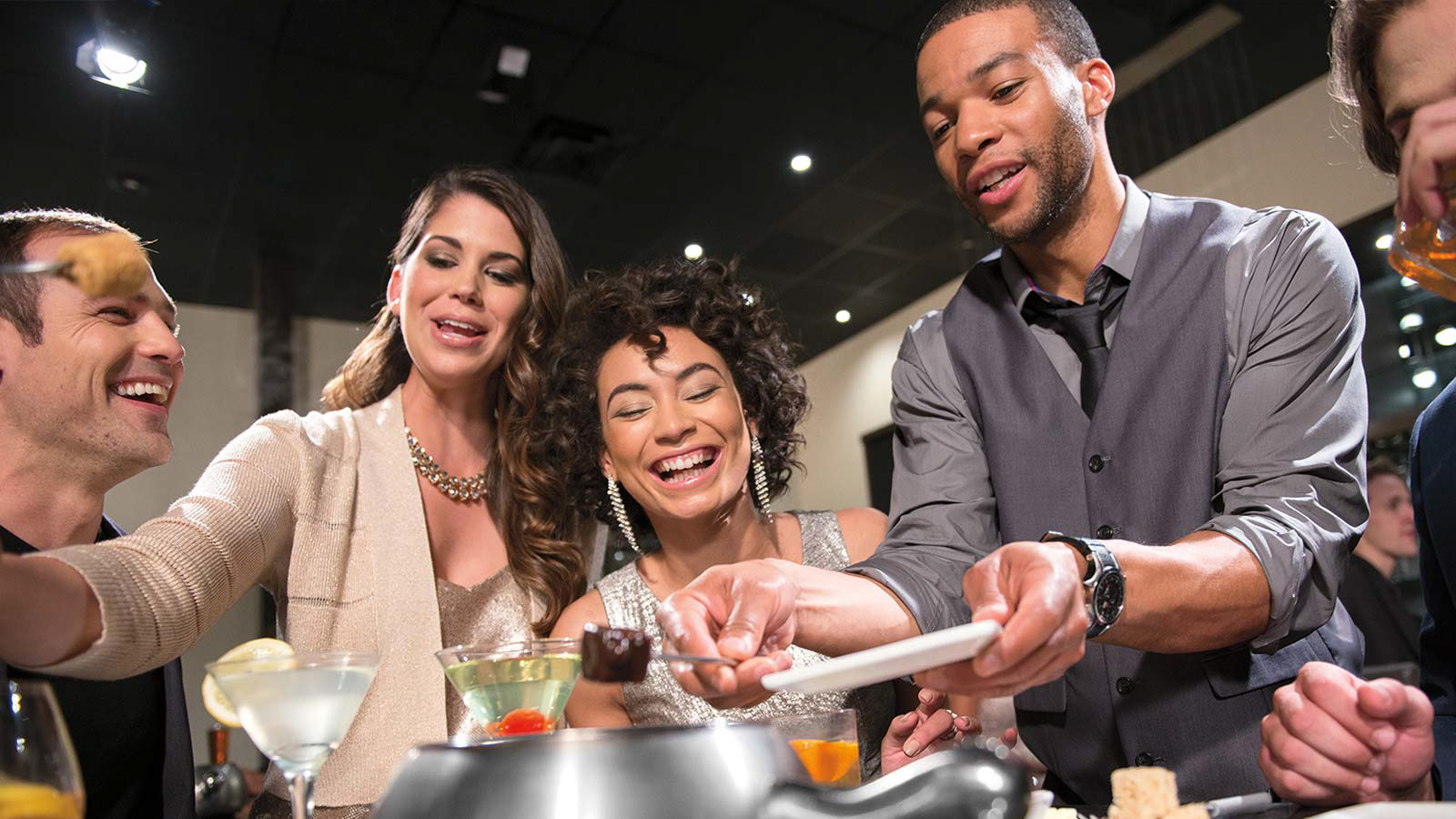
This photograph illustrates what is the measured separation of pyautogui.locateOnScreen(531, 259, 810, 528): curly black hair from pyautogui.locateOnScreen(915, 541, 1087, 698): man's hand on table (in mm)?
1258

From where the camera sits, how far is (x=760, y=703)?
2031 millimetres

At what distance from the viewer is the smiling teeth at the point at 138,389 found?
173cm

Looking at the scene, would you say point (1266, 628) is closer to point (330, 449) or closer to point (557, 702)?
point (557, 702)

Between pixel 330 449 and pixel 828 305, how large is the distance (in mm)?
5921

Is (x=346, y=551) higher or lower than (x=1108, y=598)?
higher

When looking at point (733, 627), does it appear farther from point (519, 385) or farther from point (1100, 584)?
point (519, 385)

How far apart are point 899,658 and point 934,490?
3.41 feet

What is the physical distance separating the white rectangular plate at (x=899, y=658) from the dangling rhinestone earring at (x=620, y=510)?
1605mm

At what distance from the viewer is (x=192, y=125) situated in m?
4.79

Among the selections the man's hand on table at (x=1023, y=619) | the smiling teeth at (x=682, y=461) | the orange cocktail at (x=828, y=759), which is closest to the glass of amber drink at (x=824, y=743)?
the orange cocktail at (x=828, y=759)

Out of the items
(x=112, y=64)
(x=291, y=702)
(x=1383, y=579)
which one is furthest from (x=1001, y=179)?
(x=1383, y=579)

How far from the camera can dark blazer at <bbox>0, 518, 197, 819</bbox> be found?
1635 mm

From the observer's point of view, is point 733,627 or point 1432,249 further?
point 733,627

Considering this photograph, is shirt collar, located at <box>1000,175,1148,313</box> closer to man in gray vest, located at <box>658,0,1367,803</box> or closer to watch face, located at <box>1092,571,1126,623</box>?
man in gray vest, located at <box>658,0,1367,803</box>
